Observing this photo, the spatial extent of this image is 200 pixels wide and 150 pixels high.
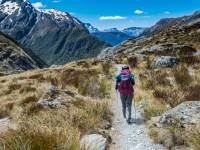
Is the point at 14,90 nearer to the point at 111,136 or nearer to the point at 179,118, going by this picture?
the point at 111,136

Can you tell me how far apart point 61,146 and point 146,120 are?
7179 millimetres

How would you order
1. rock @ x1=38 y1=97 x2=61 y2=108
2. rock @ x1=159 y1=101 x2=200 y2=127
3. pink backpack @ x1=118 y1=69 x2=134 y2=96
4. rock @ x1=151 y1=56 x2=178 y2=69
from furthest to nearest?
1. rock @ x1=151 y1=56 x2=178 y2=69
2. rock @ x1=38 y1=97 x2=61 y2=108
3. pink backpack @ x1=118 y1=69 x2=134 y2=96
4. rock @ x1=159 y1=101 x2=200 y2=127

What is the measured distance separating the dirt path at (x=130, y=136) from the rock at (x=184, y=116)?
0.75 metres

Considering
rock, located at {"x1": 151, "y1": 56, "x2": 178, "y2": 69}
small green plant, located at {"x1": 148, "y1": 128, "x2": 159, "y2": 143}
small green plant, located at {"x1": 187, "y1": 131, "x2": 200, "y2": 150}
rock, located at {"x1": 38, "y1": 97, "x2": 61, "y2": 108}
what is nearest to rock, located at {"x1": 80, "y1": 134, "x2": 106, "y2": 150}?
small green plant, located at {"x1": 148, "y1": 128, "x2": 159, "y2": 143}

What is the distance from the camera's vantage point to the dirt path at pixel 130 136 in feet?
34.2

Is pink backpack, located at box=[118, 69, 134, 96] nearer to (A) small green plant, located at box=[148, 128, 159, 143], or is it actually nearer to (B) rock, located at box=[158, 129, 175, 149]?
(A) small green plant, located at box=[148, 128, 159, 143]

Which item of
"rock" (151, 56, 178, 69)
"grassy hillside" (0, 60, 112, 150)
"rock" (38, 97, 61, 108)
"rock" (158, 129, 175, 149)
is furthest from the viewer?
"rock" (151, 56, 178, 69)

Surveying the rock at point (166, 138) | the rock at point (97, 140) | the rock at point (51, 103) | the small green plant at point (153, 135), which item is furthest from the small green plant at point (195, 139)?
the rock at point (51, 103)

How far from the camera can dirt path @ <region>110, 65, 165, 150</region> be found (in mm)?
10422

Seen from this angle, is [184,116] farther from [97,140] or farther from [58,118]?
[58,118]

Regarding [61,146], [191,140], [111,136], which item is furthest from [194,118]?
[61,146]

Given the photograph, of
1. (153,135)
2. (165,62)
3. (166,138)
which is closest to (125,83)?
(153,135)

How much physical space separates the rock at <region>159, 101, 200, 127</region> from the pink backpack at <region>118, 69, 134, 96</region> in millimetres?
3585

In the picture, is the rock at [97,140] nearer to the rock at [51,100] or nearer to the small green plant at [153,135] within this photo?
the small green plant at [153,135]
